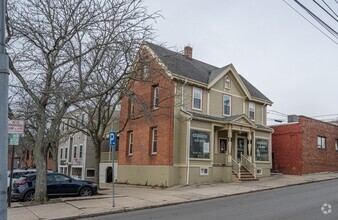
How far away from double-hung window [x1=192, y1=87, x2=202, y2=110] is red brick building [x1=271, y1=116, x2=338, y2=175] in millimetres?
9762

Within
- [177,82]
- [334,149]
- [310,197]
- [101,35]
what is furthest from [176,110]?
[334,149]

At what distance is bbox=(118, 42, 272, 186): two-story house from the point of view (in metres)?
23.8

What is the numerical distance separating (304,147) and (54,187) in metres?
20.4

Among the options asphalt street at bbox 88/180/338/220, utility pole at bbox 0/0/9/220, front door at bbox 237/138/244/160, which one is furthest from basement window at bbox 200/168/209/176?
utility pole at bbox 0/0/9/220

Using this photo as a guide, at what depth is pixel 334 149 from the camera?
3362 cm

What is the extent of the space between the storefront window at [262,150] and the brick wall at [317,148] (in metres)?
3.11

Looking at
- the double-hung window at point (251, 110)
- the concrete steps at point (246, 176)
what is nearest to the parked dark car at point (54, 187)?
the concrete steps at point (246, 176)

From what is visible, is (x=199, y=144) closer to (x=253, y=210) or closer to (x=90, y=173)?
(x=253, y=210)

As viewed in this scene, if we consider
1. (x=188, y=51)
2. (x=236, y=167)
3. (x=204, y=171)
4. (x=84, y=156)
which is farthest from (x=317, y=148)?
(x=84, y=156)

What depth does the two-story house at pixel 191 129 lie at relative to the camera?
23828 millimetres

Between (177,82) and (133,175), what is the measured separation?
7.89 m

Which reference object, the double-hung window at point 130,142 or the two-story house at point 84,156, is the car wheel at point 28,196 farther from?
the two-story house at point 84,156

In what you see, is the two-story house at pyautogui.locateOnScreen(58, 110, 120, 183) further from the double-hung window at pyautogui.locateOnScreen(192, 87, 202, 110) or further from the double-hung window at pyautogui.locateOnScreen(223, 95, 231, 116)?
the double-hung window at pyautogui.locateOnScreen(223, 95, 231, 116)

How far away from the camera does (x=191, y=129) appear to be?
2381 cm
